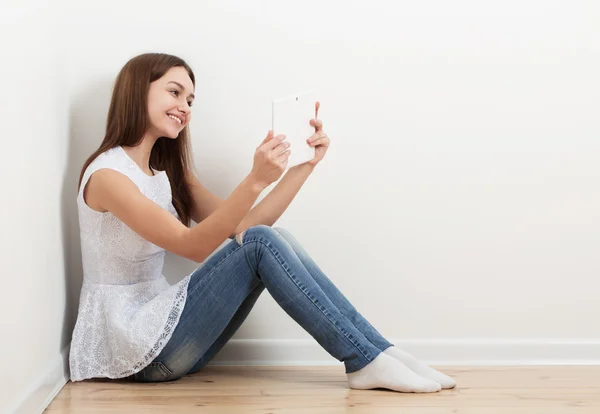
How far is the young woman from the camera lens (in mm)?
1712

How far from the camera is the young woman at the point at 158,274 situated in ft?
5.62

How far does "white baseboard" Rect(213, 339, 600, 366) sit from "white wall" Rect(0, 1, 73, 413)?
1.53 ft

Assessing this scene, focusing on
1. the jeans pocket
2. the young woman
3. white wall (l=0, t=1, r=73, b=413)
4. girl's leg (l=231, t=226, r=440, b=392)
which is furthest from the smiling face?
the jeans pocket

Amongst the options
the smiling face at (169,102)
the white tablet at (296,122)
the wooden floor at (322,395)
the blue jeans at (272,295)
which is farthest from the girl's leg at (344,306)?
the smiling face at (169,102)

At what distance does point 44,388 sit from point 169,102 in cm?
70

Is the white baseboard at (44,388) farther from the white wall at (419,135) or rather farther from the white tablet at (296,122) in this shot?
the white tablet at (296,122)

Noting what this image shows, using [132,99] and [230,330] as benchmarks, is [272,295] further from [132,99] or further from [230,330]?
[132,99]

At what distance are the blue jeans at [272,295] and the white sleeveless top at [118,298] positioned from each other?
0.04m

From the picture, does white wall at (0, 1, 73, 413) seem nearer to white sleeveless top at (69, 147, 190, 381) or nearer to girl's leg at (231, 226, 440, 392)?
white sleeveless top at (69, 147, 190, 381)

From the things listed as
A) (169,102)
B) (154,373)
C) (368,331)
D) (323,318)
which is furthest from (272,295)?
(169,102)

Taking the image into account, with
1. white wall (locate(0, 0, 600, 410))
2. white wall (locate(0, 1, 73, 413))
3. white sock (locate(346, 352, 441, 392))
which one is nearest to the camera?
white wall (locate(0, 1, 73, 413))

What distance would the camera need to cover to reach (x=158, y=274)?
1.92 m

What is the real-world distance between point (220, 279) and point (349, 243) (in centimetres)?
43

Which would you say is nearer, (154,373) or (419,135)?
(154,373)
